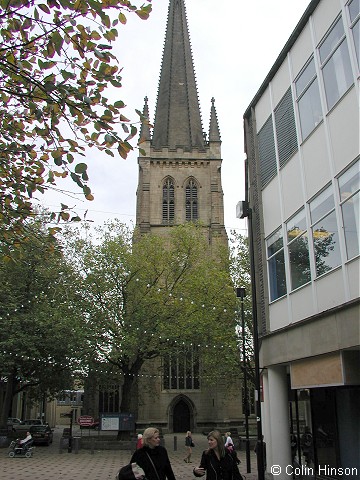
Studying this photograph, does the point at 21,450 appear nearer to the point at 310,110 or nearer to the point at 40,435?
the point at 40,435

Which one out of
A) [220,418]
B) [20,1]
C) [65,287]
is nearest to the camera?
→ [20,1]

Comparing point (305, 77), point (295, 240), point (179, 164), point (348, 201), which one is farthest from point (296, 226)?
point (179, 164)

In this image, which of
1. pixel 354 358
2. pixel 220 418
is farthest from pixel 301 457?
Result: pixel 220 418

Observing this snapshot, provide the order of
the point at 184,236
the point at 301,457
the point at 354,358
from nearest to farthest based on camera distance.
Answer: the point at 354,358, the point at 301,457, the point at 184,236

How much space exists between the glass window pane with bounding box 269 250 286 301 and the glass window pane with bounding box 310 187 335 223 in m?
2.35

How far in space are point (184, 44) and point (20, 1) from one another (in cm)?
6755

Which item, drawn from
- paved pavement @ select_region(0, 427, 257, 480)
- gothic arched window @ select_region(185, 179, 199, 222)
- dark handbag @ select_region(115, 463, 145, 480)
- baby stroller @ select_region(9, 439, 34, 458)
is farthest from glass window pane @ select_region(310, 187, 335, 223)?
gothic arched window @ select_region(185, 179, 199, 222)

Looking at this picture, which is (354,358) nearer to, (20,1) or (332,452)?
(332,452)

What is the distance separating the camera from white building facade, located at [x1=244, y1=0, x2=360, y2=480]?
9.73 metres

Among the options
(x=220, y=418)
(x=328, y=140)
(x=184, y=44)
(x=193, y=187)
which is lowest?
(x=220, y=418)

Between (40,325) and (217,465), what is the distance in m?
21.8

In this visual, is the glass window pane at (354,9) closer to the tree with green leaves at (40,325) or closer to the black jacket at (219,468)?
the black jacket at (219,468)

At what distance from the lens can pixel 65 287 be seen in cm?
3059

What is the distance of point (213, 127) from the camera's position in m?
61.1
